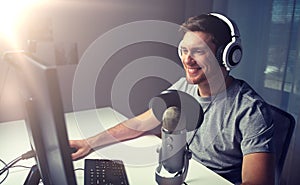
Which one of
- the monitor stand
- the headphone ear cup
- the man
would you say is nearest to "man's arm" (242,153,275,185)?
the man

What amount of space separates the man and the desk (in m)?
0.10

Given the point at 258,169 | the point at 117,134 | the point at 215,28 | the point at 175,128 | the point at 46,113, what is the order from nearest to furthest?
1. the point at 46,113
2. the point at 175,128
3. the point at 258,169
4. the point at 215,28
5. the point at 117,134

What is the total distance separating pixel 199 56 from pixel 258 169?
0.50 meters

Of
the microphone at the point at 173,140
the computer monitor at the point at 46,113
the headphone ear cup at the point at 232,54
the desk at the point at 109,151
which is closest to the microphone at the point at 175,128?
the microphone at the point at 173,140

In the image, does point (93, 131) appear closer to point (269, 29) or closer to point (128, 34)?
point (128, 34)

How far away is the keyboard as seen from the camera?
0.90 meters

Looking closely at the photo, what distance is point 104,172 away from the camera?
3.12 ft

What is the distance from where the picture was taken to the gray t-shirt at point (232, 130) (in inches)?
40.5

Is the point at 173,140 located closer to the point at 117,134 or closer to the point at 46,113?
the point at 46,113

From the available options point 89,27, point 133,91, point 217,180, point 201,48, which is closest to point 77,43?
point 89,27

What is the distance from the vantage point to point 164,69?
2.36 metres

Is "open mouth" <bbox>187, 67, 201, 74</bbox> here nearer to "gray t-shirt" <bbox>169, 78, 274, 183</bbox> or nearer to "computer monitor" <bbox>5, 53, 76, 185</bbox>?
"gray t-shirt" <bbox>169, 78, 274, 183</bbox>

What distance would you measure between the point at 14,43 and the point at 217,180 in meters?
1.48

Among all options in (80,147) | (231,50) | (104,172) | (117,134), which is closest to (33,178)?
(104,172)
